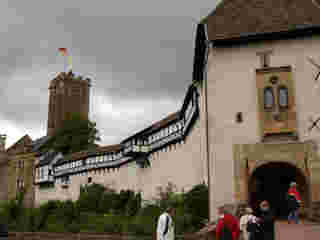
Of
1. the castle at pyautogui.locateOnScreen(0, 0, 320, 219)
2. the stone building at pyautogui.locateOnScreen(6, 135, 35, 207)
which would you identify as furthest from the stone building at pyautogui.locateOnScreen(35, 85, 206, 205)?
the stone building at pyautogui.locateOnScreen(6, 135, 35, 207)

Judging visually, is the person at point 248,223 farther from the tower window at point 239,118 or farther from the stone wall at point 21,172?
the stone wall at point 21,172

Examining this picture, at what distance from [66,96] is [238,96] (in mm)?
59888

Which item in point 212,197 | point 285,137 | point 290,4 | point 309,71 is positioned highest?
point 290,4

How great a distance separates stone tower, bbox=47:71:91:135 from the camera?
235 feet

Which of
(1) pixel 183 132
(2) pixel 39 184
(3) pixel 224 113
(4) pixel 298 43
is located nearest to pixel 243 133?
(3) pixel 224 113

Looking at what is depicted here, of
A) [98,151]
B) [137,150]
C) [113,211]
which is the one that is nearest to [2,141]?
[98,151]

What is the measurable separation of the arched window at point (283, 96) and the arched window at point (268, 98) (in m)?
0.27

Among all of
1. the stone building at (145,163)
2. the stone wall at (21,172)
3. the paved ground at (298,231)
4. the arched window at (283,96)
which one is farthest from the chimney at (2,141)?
the paved ground at (298,231)

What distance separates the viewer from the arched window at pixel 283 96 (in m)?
14.8

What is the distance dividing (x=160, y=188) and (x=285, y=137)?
12.2 meters

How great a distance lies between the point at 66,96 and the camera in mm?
72000

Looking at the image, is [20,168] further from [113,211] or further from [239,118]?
[239,118]

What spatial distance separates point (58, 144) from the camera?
4997 centimetres

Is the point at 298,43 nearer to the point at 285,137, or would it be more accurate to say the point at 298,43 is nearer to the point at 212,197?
the point at 285,137
